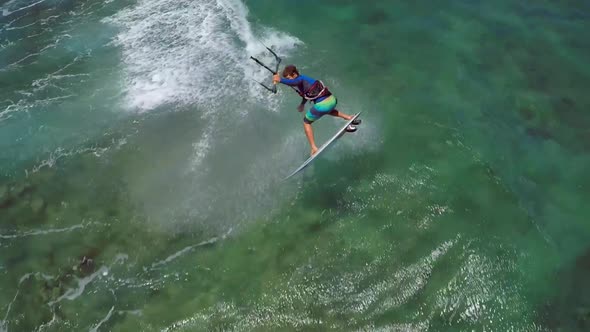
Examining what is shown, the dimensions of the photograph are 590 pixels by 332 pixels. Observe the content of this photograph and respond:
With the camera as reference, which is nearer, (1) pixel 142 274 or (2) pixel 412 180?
(1) pixel 142 274

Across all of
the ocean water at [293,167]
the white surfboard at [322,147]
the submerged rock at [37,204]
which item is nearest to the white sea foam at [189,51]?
the ocean water at [293,167]

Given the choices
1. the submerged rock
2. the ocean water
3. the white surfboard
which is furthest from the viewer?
the submerged rock

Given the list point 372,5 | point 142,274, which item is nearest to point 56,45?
point 142,274

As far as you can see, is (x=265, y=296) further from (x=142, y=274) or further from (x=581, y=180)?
(x=581, y=180)

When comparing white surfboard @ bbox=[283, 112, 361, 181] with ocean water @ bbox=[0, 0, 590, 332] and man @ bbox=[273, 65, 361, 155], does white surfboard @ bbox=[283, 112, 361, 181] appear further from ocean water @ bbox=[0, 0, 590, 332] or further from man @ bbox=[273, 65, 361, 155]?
man @ bbox=[273, 65, 361, 155]

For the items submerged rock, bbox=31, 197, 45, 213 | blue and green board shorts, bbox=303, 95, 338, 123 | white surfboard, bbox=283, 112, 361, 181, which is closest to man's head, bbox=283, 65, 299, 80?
blue and green board shorts, bbox=303, 95, 338, 123

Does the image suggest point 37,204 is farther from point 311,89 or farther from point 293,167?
point 311,89

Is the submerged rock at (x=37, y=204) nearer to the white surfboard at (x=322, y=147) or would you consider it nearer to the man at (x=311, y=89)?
the white surfboard at (x=322, y=147)
